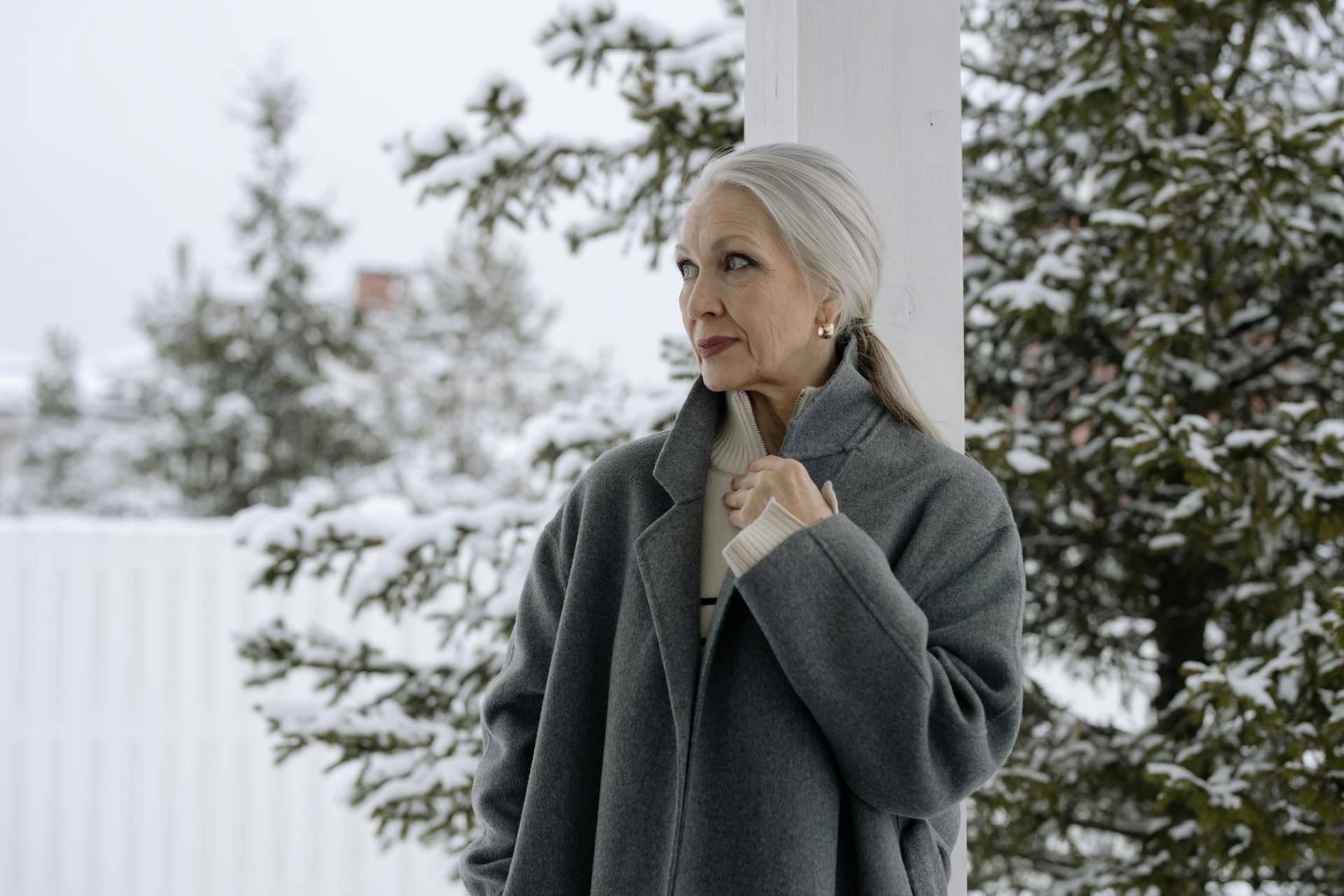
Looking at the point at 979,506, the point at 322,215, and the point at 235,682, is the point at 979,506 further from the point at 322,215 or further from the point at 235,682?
the point at 322,215

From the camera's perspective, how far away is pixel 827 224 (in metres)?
1.25

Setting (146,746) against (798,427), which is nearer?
(798,427)

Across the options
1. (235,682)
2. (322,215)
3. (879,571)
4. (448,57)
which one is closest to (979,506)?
(879,571)

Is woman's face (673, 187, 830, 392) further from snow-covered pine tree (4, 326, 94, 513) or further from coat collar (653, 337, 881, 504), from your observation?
snow-covered pine tree (4, 326, 94, 513)

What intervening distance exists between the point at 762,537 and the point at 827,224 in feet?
1.16

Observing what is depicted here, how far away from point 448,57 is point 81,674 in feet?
43.4

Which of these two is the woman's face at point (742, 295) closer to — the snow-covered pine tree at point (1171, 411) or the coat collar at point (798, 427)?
the coat collar at point (798, 427)

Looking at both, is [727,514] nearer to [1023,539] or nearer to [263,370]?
[1023,539]

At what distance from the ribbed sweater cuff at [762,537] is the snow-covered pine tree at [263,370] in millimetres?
8887

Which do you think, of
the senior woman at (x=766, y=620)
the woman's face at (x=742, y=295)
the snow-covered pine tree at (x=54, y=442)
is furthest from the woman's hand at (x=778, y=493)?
the snow-covered pine tree at (x=54, y=442)

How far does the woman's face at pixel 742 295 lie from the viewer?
4.07 ft

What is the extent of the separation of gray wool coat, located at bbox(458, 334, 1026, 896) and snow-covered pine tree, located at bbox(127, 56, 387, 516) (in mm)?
8640

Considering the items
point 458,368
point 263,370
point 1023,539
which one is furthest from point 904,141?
point 458,368

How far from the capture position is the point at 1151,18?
95.5 inches
